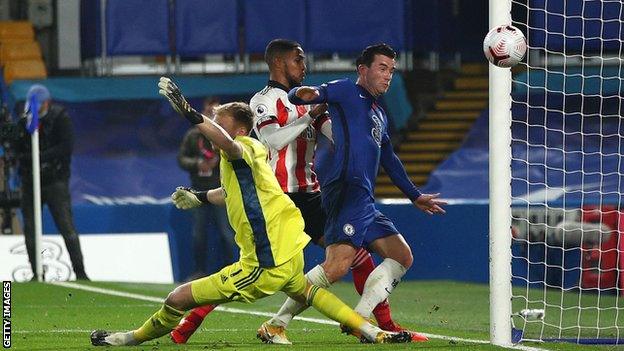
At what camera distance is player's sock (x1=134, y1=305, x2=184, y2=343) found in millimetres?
7215

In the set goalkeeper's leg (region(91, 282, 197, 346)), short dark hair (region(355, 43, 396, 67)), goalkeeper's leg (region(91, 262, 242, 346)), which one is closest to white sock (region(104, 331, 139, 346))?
goalkeeper's leg (region(91, 282, 197, 346))

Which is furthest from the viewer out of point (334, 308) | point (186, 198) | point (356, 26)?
point (356, 26)

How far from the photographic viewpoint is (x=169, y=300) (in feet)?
23.6

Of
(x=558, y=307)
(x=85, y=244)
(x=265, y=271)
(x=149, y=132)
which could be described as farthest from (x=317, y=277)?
(x=149, y=132)

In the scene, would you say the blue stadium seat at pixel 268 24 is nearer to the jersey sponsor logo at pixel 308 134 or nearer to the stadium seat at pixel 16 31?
the stadium seat at pixel 16 31

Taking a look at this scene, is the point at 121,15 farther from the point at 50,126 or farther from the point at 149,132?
the point at 50,126

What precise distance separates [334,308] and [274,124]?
1.31m

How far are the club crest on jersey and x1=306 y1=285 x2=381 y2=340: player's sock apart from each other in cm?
108

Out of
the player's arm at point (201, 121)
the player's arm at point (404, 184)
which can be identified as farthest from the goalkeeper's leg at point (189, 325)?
the player's arm at point (404, 184)

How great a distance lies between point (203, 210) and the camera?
1501 centimetres

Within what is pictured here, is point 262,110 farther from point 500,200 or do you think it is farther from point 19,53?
point 19,53

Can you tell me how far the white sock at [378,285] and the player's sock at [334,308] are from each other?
534mm

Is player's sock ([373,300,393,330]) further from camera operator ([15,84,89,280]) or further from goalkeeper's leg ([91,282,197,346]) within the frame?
camera operator ([15,84,89,280])

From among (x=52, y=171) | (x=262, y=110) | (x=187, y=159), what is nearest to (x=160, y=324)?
(x=262, y=110)
